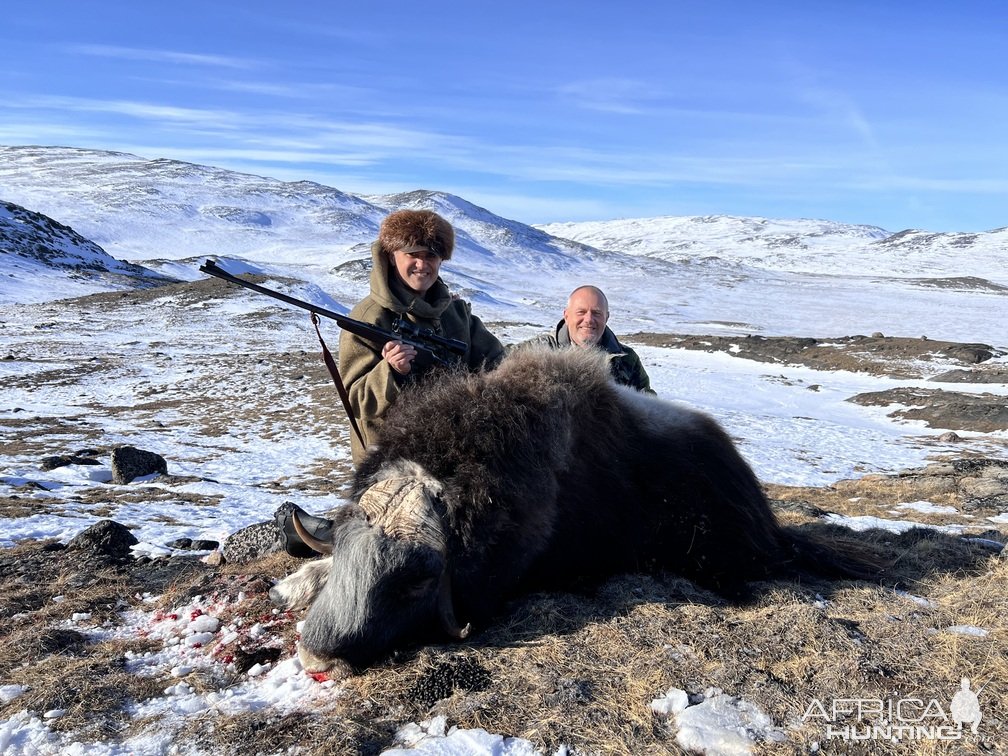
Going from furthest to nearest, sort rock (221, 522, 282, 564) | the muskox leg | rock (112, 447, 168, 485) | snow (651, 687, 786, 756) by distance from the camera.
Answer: rock (112, 447, 168, 485), rock (221, 522, 282, 564), the muskox leg, snow (651, 687, 786, 756)

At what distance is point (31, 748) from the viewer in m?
2.81

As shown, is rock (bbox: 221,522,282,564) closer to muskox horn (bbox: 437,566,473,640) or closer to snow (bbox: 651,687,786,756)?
muskox horn (bbox: 437,566,473,640)

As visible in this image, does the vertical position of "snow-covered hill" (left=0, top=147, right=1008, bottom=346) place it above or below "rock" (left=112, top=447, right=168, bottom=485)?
above

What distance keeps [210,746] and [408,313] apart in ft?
9.11

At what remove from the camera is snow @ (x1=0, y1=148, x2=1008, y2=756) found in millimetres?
3295

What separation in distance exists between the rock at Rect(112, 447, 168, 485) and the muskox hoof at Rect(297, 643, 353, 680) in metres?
7.86

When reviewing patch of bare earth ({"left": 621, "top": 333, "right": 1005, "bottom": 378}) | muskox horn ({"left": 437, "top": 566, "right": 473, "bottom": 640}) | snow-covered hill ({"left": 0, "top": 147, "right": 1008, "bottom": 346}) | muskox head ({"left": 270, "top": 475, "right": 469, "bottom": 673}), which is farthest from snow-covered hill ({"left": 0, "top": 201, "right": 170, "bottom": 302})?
muskox horn ({"left": 437, "top": 566, "right": 473, "bottom": 640})

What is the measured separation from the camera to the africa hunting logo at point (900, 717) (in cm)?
279

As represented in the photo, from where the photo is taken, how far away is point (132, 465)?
33.3 ft

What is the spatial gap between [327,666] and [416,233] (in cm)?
267

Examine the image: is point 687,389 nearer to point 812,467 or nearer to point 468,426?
point 812,467

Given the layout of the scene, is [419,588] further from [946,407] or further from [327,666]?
[946,407]

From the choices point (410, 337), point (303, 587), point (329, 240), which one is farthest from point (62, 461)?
point (329, 240)

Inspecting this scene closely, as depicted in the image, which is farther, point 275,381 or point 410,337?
point 275,381
